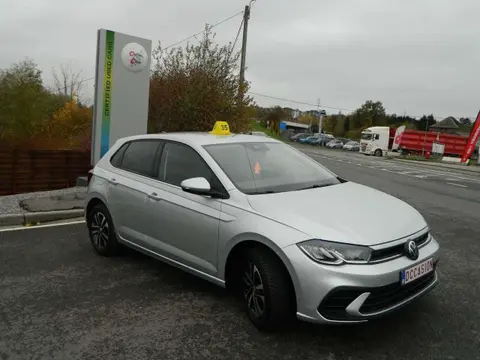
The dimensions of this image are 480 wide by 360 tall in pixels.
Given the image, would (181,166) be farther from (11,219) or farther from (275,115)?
(275,115)

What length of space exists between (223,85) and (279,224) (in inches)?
426

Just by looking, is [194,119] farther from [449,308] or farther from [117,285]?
[449,308]

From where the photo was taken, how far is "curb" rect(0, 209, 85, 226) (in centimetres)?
684

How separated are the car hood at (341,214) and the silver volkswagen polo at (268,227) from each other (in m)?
0.01

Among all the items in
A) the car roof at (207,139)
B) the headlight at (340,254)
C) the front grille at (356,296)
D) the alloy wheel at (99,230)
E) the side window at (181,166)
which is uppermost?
the car roof at (207,139)

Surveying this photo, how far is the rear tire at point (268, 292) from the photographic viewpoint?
3.19 metres

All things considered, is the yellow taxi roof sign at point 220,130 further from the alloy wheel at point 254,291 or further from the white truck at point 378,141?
the white truck at point 378,141

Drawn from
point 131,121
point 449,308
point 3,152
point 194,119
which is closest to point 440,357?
point 449,308

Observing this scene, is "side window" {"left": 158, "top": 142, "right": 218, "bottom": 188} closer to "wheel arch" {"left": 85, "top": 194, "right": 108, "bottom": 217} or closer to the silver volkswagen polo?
the silver volkswagen polo

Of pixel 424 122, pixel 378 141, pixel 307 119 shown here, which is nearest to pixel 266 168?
pixel 378 141

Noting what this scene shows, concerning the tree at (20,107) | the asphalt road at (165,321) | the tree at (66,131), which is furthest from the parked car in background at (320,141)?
the asphalt road at (165,321)

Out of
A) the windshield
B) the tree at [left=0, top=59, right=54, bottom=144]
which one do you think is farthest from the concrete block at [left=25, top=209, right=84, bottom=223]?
the tree at [left=0, top=59, right=54, bottom=144]

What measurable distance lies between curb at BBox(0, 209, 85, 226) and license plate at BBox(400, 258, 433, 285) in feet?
19.3

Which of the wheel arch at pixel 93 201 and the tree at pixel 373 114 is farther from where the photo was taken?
the tree at pixel 373 114
